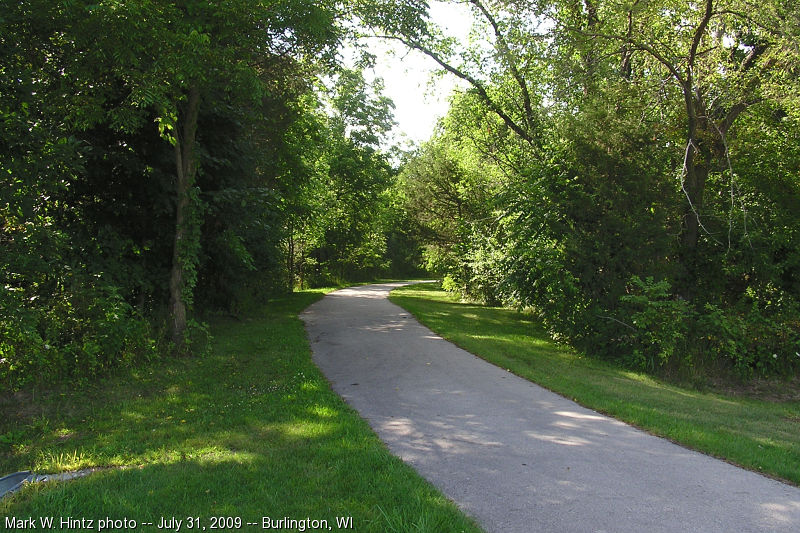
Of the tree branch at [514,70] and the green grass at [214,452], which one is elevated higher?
the tree branch at [514,70]

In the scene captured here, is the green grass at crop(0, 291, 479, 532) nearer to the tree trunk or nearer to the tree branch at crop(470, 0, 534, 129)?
the tree trunk

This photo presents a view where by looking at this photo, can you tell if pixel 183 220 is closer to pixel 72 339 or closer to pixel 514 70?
pixel 72 339

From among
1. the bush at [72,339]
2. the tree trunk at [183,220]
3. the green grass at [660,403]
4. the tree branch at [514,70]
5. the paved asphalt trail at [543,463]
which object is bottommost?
the green grass at [660,403]

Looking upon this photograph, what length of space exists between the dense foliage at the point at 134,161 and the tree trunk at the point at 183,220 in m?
0.03

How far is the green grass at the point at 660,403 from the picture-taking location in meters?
5.53

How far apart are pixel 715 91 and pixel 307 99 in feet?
44.1

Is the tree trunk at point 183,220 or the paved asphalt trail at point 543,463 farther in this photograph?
the tree trunk at point 183,220

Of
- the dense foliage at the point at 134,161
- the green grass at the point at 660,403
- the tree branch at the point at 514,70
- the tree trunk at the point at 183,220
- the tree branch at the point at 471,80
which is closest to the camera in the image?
the green grass at the point at 660,403

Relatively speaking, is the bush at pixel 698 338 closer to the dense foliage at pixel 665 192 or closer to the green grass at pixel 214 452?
the dense foliage at pixel 665 192

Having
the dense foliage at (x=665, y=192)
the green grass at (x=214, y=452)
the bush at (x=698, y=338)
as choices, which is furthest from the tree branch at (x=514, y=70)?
the green grass at (x=214, y=452)

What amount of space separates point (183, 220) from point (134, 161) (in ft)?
4.85

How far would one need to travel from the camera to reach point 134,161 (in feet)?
32.6

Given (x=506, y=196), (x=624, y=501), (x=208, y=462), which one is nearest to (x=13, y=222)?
(x=208, y=462)

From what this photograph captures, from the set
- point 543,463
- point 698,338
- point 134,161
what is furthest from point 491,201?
point 543,463
